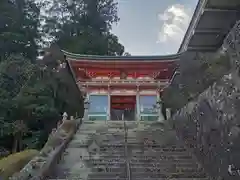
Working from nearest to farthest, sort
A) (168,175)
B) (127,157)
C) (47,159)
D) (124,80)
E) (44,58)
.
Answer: (168,175), (47,159), (127,157), (124,80), (44,58)

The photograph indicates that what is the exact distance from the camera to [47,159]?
18.7 ft

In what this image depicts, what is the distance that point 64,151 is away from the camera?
707 centimetres

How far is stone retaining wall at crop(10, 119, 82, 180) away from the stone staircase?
0.20 metres

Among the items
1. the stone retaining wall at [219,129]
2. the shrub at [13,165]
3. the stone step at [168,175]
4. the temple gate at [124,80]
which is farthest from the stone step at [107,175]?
the temple gate at [124,80]

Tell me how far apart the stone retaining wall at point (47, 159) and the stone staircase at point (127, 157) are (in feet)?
0.67

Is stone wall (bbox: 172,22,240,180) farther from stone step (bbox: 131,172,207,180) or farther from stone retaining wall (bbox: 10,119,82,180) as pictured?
stone retaining wall (bbox: 10,119,82,180)

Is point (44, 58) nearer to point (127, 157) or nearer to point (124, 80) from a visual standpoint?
point (124, 80)

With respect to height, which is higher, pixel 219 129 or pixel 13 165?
pixel 219 129

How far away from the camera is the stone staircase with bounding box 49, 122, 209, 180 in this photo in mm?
5582

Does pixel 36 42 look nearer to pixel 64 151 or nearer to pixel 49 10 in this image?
pixel 49 10

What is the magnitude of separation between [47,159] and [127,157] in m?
1.97

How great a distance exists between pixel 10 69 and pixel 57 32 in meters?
10.0

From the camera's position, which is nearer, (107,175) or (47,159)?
(107,175)

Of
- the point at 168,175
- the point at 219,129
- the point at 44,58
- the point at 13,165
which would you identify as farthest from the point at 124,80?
the point at 219,129
